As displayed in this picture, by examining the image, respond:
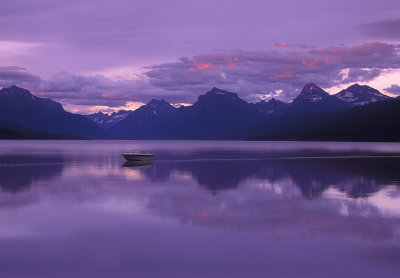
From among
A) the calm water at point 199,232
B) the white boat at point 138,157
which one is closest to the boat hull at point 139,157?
the white boat at point 138,157

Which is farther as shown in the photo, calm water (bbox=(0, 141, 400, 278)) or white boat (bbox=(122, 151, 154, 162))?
white boat (bbox=(122, 151, 154, 162))

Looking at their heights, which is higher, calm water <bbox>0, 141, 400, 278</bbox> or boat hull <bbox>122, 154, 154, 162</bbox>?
boat hull <bbox>122, 154, 154, 162</bbox>

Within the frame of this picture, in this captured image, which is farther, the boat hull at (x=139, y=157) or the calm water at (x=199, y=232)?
the boat hull at (x=139, y=157)

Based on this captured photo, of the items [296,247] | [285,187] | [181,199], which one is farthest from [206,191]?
[296,247]

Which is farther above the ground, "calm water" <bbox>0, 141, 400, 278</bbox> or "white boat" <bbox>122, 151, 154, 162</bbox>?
"white boat" <bbox>122, 151, 154, 162</bbox>

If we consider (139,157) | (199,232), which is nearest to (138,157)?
(139,157)

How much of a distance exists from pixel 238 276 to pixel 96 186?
30366 mm

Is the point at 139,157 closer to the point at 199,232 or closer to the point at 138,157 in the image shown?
the point at 138,157

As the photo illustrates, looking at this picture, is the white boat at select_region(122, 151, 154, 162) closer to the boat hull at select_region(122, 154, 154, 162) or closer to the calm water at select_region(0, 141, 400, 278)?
the boat hull at select_region(122, 154, 154, 162)

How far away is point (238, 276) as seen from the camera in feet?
51.0

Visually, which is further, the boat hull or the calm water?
the boat hull

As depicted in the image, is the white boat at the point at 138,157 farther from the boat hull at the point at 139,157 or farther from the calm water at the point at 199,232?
the calm water at the point at 199,232

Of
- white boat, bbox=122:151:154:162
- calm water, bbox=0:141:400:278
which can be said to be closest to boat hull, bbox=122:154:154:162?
white boat, bbox=122:151:154:162

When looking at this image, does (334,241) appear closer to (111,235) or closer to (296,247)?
(296,247)
